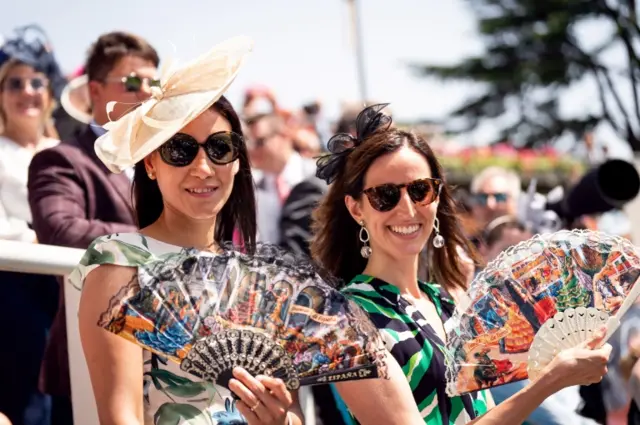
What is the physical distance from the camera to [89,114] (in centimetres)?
552

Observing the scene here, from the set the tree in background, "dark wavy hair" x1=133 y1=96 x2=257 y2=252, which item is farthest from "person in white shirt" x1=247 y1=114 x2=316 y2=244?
the tree in background

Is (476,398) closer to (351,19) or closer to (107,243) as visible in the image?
(107,243)

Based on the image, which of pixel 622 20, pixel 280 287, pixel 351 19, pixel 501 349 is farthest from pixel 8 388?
pixel 622 20

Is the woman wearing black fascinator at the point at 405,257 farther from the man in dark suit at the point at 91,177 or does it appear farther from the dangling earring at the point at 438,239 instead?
the man in dark suit at the point at 91,177

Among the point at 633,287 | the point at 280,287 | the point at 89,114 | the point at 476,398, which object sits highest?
the point at 89,114

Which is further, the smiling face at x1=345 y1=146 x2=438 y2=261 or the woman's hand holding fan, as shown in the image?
the smiling face at x1=345 y1=146 x2=438 y2=261

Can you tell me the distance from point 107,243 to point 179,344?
40cm

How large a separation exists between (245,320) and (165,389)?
1.10 feet

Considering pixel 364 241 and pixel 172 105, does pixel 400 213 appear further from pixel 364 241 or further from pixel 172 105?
pixel 172 105

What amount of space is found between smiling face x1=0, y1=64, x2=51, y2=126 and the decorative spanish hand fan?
2.86 meters

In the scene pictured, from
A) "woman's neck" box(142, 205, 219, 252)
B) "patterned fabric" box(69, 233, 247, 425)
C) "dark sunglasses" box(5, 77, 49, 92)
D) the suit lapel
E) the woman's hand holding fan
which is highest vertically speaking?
"dark sunglasses" box(5, 77, 49, 92)

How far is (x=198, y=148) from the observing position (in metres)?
3.37

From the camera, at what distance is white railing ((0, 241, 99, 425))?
3.67m

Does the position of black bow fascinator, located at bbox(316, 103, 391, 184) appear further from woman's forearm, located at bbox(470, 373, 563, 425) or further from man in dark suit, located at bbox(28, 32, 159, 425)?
woman's forearm, located at bbox(470, 373, 563, 425)
